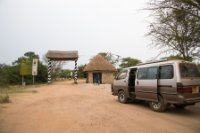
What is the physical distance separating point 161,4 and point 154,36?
6.20 metres

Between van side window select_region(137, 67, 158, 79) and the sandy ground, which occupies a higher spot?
van side window select_region(137, 67, 158, 79)

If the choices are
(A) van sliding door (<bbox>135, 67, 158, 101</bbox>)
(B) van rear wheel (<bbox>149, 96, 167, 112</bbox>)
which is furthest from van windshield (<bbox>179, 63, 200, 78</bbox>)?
(B) van rear wheel (<bbox>149, 96, 167, 112</bbox>)

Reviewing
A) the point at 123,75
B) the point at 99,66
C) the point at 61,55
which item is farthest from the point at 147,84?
the point at 61,55

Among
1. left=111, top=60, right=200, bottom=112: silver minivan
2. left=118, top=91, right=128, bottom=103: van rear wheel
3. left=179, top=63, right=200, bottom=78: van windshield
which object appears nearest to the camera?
left=111, top=60, right=200, bottom=112: silver minivan

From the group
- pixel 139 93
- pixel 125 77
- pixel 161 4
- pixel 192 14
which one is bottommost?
pixel 139 93

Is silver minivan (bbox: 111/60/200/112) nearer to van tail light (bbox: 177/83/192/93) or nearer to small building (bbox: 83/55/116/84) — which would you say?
van tail light (bbox: 177/83/192/93)

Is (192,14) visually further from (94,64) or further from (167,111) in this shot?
(94,64)

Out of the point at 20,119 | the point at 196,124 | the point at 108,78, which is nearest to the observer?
→ the point at 196,124

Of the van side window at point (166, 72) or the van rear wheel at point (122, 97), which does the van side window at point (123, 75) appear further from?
the van side window at point (166, 72)

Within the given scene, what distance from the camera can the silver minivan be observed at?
9.84 metres

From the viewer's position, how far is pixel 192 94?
32.9ft

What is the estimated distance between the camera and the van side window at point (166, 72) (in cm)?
1026

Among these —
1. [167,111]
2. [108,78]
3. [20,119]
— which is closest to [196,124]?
[167,111]

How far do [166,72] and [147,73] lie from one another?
4.62 ft
